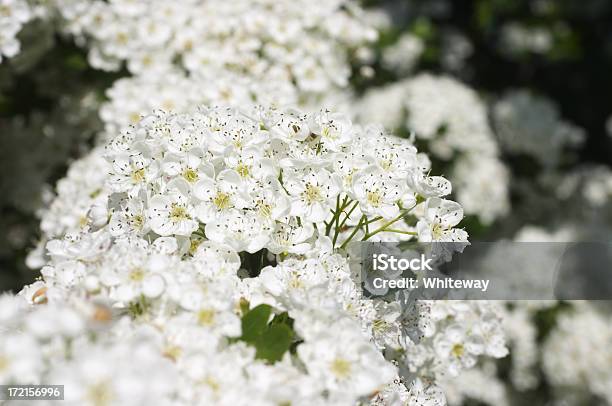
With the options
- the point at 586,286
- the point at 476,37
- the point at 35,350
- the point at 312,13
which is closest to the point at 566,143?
the point at 586,286

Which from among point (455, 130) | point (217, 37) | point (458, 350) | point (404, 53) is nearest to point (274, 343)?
point (458, 350)

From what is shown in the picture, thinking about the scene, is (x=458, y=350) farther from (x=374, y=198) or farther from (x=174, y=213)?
(x=174, y=213)

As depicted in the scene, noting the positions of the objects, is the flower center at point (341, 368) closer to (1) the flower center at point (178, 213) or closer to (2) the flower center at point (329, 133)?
(1) the flower center at point (178, 213)

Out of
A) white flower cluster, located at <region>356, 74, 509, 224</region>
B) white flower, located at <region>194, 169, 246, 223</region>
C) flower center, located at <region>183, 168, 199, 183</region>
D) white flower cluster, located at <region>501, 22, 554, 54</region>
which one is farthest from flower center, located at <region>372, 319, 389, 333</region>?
white flower cluster, located at <region>501, 22, 554, 54</region>

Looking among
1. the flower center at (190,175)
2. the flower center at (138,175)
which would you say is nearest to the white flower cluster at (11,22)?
the flower center at (138,175)

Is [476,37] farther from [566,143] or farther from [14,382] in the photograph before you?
[14,382]

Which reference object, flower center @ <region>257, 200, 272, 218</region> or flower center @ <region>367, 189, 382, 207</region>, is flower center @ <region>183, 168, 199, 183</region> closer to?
flower center @ <region>257, 200, 272, 218</region>
